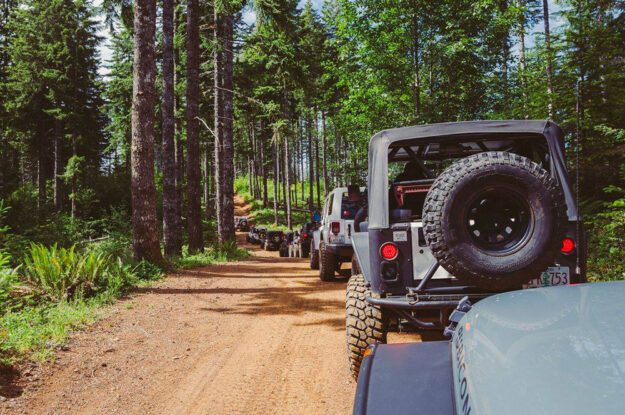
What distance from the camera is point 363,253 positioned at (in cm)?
457

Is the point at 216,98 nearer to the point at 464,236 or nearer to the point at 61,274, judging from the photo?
the point at 61,274

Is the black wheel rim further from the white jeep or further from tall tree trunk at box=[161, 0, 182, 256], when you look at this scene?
tall tree trunk at box=[161, 0, 182, 256]

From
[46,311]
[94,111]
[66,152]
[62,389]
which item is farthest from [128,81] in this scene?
[62,389]

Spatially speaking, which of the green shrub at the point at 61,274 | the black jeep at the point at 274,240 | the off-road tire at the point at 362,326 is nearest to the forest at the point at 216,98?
the green shrub at the point at 61,274

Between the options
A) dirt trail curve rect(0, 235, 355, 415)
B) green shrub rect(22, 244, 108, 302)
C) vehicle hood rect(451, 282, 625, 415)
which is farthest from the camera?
green shrub rect(22, 244, 108, 302)

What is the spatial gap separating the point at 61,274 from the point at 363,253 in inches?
217

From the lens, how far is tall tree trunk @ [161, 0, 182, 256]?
49.1ft

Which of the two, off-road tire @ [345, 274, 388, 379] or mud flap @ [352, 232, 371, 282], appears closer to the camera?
off-road tire @ [345, 274, 388, 379]

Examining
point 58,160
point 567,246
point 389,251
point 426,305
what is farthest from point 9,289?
point 58,160

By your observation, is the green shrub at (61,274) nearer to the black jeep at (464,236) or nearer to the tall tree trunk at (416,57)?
the black jeep at (464,236)

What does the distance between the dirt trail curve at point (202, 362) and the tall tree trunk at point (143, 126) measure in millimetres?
2199

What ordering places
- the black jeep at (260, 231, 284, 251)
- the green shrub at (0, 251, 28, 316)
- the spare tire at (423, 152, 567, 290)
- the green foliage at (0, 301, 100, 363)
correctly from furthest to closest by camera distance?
the black jeep at (260, 231, 284, 251) → the green shrub at (0, 251, 28, 316) → the green foliage at (0, 301, 100, 363) → the spare tire at (423, 152, 567, 290)

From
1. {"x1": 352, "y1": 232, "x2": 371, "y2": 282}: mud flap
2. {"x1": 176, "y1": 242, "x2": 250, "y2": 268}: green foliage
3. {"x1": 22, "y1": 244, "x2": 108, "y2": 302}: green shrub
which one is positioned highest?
{"x1": 352, "y1": 232, "x2": 371, "y2": 282}: mud flap

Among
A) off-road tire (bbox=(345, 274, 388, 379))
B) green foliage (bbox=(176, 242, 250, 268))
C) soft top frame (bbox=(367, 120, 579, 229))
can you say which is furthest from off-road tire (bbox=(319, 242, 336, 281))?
soft top frame (bbox=(367, 120, 579, 229))
